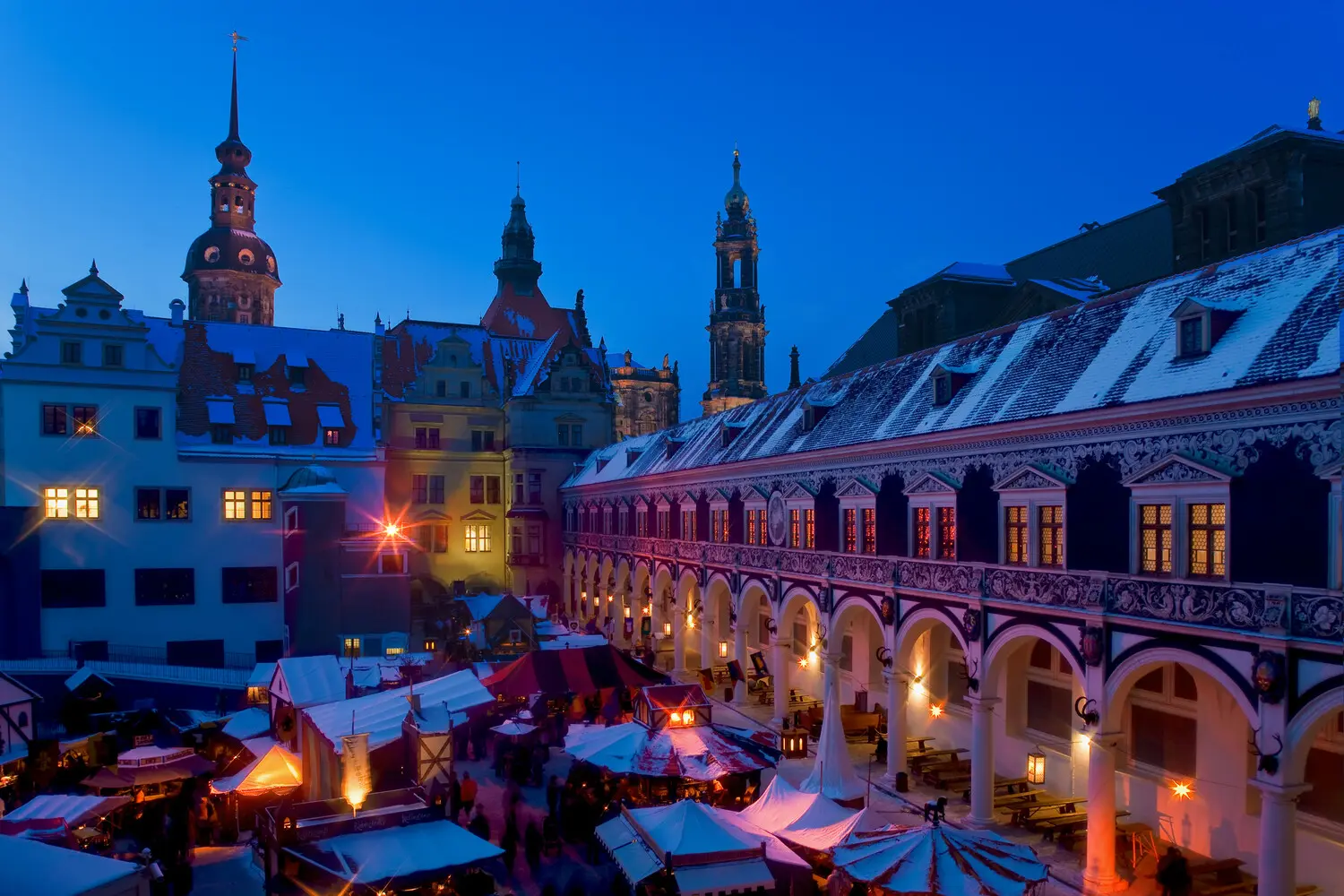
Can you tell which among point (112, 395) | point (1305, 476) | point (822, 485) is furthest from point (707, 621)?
point (112, 395)

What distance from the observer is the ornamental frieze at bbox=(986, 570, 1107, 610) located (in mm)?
17422

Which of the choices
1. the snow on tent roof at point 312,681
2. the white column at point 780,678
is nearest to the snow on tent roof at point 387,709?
the snow on tent roof at point 312,681

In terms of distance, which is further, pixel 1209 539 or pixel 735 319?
pixel 735 319

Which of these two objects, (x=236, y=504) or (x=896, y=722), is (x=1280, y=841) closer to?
(x=896, y=722)

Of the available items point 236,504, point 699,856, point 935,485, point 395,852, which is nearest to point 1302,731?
point 699,856

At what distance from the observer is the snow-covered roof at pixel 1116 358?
1548 centimetres

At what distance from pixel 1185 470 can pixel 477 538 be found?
4425cm

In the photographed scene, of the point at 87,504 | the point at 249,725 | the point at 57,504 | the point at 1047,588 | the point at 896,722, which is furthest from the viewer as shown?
the point at 87,504

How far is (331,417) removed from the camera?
45.2 meters

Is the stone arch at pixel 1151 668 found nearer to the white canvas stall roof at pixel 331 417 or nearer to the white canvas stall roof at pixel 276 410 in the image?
the white canvas stall roof at pixel 331 417

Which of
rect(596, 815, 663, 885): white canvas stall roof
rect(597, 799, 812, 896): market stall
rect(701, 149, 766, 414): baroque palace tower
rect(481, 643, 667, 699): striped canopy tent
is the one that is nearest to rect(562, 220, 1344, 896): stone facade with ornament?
rect(597, 799, 812, 896): market stall

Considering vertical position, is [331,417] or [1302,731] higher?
[331,417]

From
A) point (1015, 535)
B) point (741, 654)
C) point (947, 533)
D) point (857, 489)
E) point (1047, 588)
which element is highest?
point (857, 489)

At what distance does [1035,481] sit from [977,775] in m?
6.98
